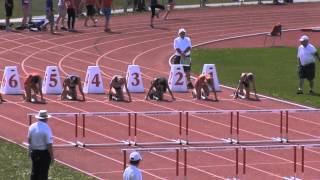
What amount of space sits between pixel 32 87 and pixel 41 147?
10.5 meters

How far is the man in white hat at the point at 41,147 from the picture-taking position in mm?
18391

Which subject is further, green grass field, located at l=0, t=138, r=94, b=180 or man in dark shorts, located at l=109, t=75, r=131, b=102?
man in dark shorts, located at l=109, t=75, r=131, b=102

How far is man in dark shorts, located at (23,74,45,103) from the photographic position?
28.6 metres

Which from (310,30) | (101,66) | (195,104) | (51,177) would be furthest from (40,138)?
(310,30)

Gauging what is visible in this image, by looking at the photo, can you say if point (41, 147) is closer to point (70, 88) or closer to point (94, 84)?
point (70, 88)

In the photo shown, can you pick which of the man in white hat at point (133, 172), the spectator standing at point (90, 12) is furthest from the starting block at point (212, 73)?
the man in white hat at point (133, 172)

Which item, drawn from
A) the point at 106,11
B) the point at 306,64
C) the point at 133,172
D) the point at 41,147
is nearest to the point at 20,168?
the point at 41,147

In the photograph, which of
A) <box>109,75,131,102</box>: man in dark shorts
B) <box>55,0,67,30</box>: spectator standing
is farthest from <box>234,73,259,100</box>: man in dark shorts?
<box>55,0,67,30</box>: spectator standing

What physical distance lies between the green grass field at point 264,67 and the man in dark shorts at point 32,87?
6677 mm

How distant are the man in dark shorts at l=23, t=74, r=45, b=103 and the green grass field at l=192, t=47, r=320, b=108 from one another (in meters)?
6.68

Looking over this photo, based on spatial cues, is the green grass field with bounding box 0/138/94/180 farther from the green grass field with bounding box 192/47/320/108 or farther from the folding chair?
the folding chair

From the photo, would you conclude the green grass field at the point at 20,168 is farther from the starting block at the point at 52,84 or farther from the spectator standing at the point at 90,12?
the spectator standing at the point at 90,12

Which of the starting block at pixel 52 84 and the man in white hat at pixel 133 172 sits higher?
the man in white hat at pixel 133 172

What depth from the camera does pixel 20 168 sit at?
2038 cm
